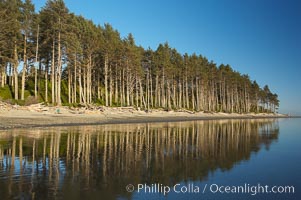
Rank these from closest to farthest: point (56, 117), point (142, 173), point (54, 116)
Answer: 1. point (142, 173)
2. point (56, 117)
3. point (54, 116)

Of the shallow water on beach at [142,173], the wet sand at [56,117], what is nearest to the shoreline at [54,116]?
the wet sand at [56,117]

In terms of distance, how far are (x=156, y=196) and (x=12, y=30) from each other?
46.9 meters

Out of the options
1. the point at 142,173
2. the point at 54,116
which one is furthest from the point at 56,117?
the point at 142,173

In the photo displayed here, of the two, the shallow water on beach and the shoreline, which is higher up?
the shoreline

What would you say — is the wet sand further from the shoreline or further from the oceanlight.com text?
the oceanlight.com text

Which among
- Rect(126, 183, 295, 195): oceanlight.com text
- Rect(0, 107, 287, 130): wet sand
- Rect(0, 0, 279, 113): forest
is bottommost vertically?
Rect(126, 183, 295, 195): oceanlight.com text

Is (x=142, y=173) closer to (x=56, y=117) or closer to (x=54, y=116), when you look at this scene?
(x=56, y=117)

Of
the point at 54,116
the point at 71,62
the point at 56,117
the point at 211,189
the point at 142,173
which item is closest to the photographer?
the point at 211,189

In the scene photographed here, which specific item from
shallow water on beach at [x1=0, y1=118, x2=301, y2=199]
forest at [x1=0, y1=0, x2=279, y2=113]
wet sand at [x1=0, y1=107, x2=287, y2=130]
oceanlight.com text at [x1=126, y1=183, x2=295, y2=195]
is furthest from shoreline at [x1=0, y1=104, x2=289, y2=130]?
oceanlight.com text at [x1=126, y1=183, x2=295, y2=195]

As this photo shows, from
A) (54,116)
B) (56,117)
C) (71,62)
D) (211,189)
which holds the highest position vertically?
(71,62)

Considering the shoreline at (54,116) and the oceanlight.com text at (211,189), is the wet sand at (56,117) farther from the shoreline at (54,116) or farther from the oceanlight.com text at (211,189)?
the oceanlight.com text at (211,189)

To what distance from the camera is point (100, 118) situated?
4841 centimetres

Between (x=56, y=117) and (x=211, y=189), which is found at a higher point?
(x=56, y=117)

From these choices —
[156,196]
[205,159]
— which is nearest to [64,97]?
[205,159]
